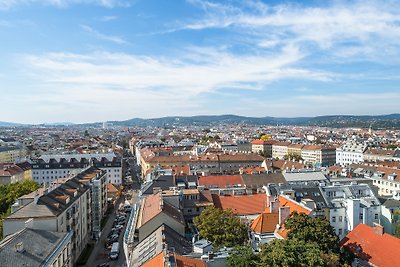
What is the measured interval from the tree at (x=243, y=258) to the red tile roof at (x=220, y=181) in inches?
1735

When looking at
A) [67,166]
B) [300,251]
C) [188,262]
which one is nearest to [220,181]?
[188,262]

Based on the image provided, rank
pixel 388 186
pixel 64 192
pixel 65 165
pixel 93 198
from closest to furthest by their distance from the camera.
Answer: pixel 64 192
pixel 93 198
pixel 388 186
pixel 65 165

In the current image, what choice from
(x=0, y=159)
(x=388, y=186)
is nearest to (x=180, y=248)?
(x=388, y=186)

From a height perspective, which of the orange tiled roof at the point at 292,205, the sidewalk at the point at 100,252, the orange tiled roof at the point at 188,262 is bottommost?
the sidewalk at the point at 100,252

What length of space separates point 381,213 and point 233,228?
2587cm

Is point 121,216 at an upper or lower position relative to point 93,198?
lower

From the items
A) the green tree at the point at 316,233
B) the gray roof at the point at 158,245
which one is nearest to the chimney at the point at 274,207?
the gray roof at the point at 158,245

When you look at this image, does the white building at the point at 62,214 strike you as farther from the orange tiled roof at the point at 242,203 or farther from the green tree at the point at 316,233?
the green tree at the point at 316,233

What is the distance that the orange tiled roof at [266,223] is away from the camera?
45406mm

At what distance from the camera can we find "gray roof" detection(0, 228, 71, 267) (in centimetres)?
3428

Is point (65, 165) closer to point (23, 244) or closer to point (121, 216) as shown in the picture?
point (121, 216)

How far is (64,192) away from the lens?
2087 inches

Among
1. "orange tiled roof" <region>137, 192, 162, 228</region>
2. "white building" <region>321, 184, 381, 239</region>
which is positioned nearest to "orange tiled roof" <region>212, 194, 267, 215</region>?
"white building" <region>321, 184, 381, 239</region>

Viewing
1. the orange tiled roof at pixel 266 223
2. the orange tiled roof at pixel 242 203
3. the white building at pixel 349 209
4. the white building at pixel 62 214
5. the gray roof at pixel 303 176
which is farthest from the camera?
the gray roof at pixel 303 176
